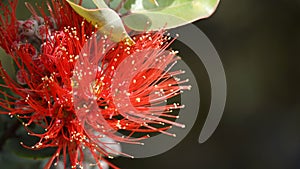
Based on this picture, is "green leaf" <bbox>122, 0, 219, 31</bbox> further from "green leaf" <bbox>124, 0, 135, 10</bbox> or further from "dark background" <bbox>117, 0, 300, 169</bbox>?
"dark background" <bbox>117, 0, 300, 169</bbox>

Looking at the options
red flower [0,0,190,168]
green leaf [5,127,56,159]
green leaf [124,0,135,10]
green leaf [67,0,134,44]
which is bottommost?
green leaf [5,127,56,159]

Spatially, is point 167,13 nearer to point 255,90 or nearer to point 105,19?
point 105,19

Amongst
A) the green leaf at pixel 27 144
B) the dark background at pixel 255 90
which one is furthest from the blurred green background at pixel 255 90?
the green leaf at pixel 27 144

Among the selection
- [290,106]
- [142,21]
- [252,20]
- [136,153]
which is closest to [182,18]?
[142,21]

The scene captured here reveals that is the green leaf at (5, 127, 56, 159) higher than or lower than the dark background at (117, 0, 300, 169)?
lower

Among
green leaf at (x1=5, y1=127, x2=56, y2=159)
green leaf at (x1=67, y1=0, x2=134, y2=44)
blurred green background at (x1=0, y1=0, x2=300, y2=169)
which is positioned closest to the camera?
green leaf at (x1=67, y1=0, x2=134, y2=44)

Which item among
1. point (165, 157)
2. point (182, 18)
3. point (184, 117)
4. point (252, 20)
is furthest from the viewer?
point (252, 20)

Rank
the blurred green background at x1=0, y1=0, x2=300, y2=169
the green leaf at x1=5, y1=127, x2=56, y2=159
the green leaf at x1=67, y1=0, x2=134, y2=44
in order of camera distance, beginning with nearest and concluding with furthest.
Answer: the green leaf at x1=67, y1=0, x2=134, y2=44 < the green leaf at x1=5, y1=127, x2=56, y2=159 < the blurred green background at x1=0, y1=0, x2=300, y2=169

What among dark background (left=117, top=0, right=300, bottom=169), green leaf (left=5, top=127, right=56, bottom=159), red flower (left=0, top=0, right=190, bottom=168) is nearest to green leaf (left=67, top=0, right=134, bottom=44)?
red flower (left=0, top=0, right=190, bottom=168)

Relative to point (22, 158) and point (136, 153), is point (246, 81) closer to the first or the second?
point (136, 153)
